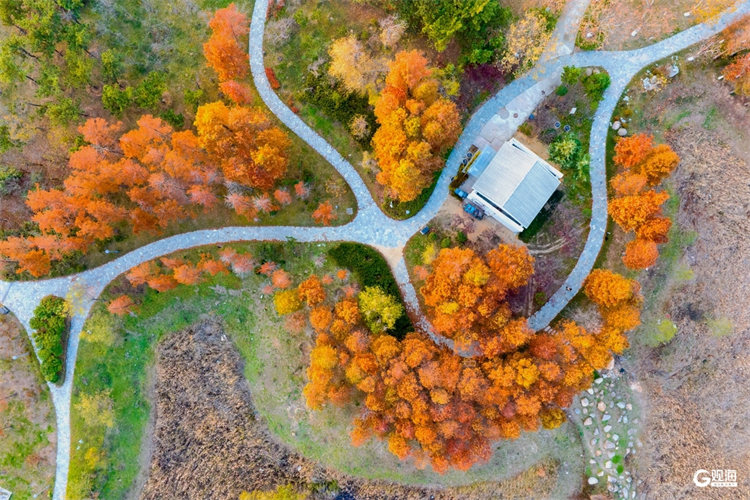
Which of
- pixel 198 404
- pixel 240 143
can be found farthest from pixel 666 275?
pixel 198 404

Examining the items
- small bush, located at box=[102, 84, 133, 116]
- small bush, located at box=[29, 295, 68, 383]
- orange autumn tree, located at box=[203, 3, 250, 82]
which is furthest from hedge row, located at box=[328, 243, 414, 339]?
small bush, located at box=[29, 295, 68, 383]

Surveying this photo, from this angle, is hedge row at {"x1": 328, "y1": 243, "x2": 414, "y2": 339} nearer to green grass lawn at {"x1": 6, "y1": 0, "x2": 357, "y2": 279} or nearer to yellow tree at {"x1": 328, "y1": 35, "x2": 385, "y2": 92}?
green grass lawn at {"x1": 6, "y1": 0, "x2": 357, "y2": 279}

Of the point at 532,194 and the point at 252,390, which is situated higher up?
the point at 532,194

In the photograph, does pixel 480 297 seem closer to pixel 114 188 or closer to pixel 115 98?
pixel 114 188

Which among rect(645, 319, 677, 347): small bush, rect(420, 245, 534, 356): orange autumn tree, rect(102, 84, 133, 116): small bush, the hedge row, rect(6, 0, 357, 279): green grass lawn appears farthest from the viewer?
rect(6, 0, 357, 279): green grass lawn

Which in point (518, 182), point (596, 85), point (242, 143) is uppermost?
point (242, 143)

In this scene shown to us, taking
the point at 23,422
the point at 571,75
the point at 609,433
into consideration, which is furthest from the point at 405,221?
the point at 23,422
